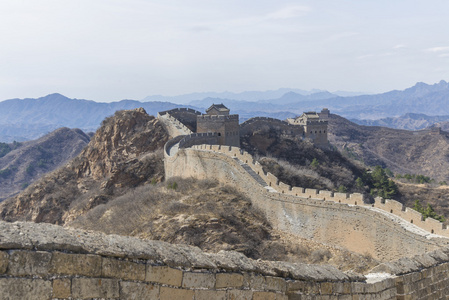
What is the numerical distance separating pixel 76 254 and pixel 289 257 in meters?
15.8

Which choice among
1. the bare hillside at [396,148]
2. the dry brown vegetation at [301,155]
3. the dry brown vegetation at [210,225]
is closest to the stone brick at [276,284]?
the dry brown vegetation at [210,225]

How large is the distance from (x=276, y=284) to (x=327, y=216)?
14676 millimetres

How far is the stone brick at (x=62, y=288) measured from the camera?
3721 millimetres

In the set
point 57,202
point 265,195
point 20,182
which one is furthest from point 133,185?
point 20,182

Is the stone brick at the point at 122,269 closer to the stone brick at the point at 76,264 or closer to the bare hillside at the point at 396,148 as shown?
the stone brick at the point at 76,264

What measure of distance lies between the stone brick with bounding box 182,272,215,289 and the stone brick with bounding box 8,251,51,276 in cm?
131

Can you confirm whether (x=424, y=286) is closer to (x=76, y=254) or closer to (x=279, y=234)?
(x=76, y=254)

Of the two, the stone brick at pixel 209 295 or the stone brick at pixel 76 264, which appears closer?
the stone brick at pixel 76 264

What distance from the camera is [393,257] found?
16766 millimetres

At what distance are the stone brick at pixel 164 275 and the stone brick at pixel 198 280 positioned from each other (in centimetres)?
7

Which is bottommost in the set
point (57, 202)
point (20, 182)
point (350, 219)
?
point (20, 182)

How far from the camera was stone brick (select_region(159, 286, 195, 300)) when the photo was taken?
4.35m

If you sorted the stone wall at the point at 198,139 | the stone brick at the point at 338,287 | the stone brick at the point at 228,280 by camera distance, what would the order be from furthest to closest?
the stone wall at the point at 198,139, the stone brick at the point at 338,287, the stone brick at the point at 228,280

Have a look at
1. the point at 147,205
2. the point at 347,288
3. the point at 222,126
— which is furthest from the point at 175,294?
the point at 222,126
